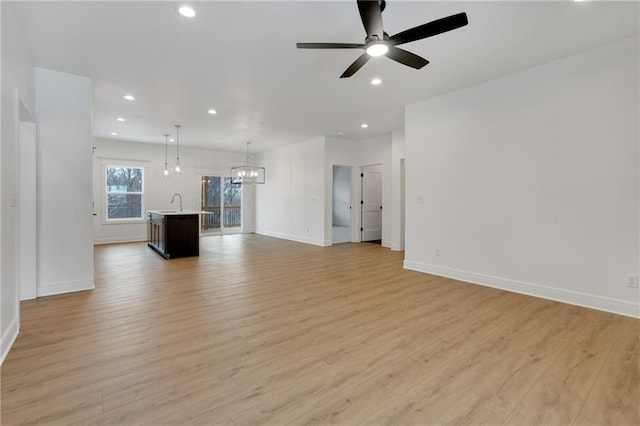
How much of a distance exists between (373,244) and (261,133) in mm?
4031

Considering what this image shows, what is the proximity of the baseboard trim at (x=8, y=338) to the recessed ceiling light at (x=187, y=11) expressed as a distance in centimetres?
297

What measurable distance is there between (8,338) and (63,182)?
214 cm

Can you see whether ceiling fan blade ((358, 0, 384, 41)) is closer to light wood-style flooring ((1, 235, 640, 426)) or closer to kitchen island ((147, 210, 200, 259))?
light wood-style flooring ((1, 235, 640, 426))

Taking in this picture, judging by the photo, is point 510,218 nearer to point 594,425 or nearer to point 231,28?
point 594,425

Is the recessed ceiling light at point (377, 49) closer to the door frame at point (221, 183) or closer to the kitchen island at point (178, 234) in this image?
the kitchen island at point (178, 234)

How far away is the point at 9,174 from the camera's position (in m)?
2.49

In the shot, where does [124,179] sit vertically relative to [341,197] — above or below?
above

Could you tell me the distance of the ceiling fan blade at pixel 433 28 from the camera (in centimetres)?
211

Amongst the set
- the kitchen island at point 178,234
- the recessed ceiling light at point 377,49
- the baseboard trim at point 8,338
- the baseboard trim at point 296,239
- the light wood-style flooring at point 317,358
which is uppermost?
the recessed ceiling light at point 377,49

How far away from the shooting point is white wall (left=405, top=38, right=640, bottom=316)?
3211 millimetres

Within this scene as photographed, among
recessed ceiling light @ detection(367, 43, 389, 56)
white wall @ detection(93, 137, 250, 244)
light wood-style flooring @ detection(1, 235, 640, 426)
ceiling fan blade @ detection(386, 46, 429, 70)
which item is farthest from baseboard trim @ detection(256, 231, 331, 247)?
recessed ceiling light @ detection(367, 43, 389, 56)

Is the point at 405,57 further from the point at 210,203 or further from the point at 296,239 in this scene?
the point at 210,203

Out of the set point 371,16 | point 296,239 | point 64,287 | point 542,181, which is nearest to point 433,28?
point 371,16

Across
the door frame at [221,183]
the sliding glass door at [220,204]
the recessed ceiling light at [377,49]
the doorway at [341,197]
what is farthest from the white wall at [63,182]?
the doorway at [341,197]
